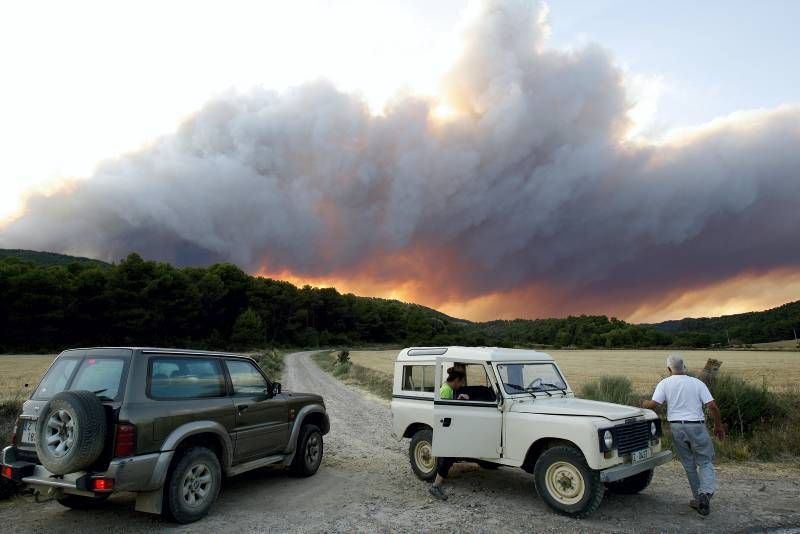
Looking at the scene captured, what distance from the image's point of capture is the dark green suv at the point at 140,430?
564 cm

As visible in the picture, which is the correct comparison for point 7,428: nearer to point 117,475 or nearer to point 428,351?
point 117,475

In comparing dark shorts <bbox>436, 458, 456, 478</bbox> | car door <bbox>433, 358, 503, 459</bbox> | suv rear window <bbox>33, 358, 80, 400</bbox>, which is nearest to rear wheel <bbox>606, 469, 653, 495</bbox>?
car door <bbox>433, 358, 503, 459</bbox>

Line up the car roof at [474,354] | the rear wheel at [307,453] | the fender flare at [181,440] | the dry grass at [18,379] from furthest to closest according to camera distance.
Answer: the dry grass at [18,379]
the rear wheel at [307,453]
the car roof at [474,354]
the fender flare at [181,440]

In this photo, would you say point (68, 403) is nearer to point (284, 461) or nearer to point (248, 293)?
point (284, 461)

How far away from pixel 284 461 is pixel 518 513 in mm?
3871

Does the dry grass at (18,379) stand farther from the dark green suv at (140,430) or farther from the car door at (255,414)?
the car door at (255,414)

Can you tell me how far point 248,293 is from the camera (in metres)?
109

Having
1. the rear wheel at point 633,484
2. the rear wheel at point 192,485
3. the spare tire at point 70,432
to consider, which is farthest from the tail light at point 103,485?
the rear wheel at point 633,484

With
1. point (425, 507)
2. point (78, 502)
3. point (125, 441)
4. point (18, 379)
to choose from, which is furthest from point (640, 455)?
point (18, 379)

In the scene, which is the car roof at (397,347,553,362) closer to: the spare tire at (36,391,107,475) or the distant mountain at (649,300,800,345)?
the spare tire at (36,391,107,475)

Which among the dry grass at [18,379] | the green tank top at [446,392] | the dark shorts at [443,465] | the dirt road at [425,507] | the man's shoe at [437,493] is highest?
the green tank top at [446,392]

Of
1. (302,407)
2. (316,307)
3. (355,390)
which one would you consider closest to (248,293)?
(316,307)

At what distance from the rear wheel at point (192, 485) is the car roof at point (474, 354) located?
3.59 m

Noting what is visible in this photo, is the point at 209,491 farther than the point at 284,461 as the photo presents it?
No
